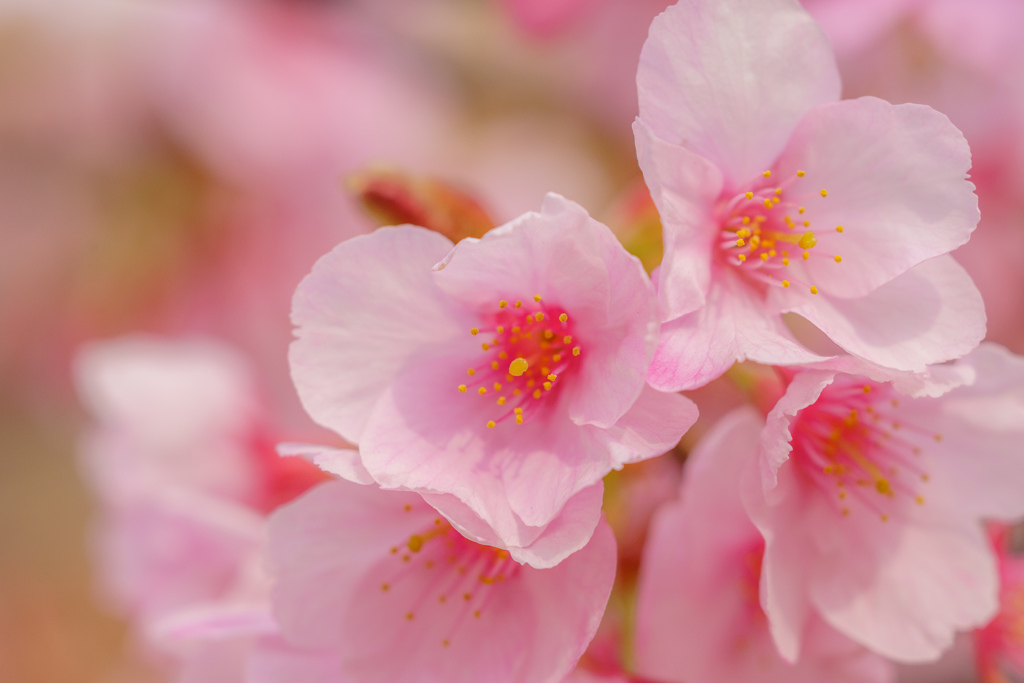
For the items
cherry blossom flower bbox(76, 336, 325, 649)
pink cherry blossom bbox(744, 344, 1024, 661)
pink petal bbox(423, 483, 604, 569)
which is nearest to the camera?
pink petal bbox(423, 483, 604, 569)

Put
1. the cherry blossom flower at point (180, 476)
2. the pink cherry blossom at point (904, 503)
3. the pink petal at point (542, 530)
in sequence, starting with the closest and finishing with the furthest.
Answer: the pink petal at point (542, 530), the pink cherry blossom at point (904, 503), the cherry blossom flower at point (180, 476)

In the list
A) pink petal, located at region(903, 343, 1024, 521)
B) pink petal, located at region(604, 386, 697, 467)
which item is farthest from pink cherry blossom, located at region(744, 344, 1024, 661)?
pink petal, located at region(604, 386, 697, 467)

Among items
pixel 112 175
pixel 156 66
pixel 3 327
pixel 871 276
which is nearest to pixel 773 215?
pixel 871 276

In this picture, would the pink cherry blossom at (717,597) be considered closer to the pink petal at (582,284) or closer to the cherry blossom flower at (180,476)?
the pink petal at (582,284)

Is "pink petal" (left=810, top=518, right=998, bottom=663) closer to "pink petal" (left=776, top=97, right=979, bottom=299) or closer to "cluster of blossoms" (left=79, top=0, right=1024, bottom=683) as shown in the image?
"cluster of blossoms" (left=79, top=0, right=1024, bottom=683)

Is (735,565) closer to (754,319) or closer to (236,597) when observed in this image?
(754,319)

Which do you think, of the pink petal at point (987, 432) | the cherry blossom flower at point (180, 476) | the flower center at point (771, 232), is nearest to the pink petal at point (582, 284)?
the flower center at point (771, 232)
